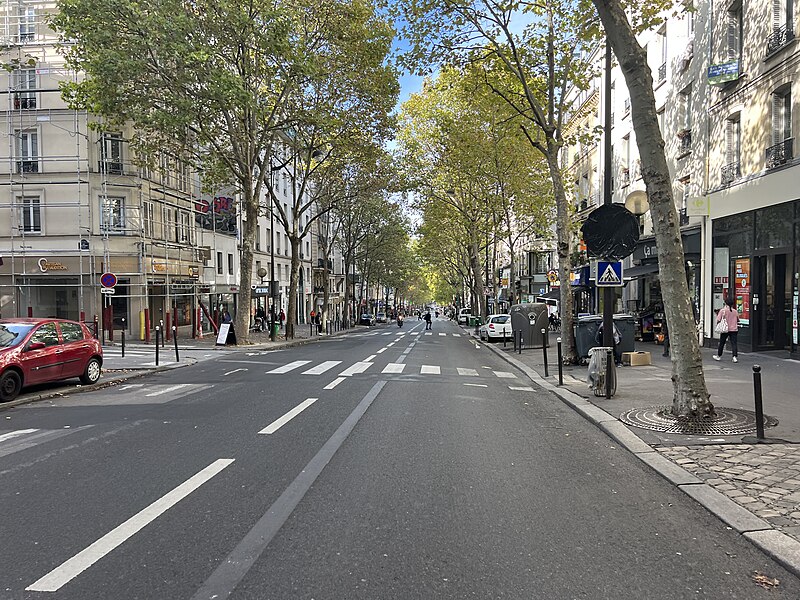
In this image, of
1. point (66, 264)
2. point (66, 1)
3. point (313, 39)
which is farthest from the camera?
point (66, 264)

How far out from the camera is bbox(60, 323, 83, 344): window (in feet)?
41.9

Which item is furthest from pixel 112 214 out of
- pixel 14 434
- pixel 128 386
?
pixel 14 434

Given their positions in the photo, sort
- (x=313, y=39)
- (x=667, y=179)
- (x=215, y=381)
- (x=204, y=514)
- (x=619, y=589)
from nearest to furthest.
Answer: (x=619, y=589) < (x=204, y=514) < (x=667, y=179) < (x=215, y=381) < (x=313, y=39)

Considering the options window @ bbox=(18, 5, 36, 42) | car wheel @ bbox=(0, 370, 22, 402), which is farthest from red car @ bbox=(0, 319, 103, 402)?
window @ bbox=(18, 5, 36, 42)

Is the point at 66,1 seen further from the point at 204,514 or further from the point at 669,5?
the point at 204,514

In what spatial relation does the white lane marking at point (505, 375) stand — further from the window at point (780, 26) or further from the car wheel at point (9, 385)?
the window at point (780, 26)

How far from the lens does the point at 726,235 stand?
64.2 ft

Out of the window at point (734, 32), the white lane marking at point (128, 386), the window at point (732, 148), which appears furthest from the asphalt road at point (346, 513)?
the window at point (734, 32)

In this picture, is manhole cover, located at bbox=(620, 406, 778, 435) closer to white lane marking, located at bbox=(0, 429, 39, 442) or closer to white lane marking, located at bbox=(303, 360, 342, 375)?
white lane marking, located at bbox=(0, 429, 39, 442)

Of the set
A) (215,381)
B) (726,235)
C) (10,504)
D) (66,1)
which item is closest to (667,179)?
(10,504)

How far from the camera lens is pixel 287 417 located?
28.9 ft

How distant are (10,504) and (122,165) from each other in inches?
1021

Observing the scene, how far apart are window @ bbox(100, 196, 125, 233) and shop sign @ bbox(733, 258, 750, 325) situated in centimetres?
2385

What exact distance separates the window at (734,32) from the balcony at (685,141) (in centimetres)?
400
